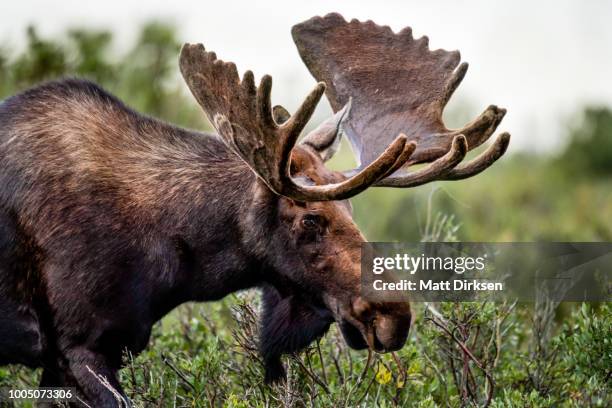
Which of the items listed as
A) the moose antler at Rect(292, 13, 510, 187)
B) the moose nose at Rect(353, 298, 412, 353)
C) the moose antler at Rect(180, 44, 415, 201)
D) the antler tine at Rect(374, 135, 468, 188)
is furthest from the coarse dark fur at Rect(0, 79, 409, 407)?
the moose antler at Rect(292, 13, 510, 187)

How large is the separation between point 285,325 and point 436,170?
3.23ft

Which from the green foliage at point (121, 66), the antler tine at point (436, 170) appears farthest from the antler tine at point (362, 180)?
the green foliage at point (121, 66)

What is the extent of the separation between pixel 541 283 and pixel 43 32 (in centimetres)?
810

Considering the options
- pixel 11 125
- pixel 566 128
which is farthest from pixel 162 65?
pixel 566 128

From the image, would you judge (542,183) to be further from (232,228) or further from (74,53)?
(232,228)

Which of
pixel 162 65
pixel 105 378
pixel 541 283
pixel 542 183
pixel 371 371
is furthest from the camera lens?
pixel 542 183

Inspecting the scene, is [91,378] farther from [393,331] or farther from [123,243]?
[393,331]

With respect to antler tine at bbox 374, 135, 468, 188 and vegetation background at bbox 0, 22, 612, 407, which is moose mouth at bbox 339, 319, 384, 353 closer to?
vegetation background at bbox 0, 22, 612, 407

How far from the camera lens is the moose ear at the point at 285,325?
5000 millimetres

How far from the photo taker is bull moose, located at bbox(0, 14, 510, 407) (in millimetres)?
4660

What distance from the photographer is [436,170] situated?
4.88 meters

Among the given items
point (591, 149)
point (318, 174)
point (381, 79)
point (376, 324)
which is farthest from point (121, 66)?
point (591, 149)

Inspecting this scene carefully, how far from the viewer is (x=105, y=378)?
4.70 m

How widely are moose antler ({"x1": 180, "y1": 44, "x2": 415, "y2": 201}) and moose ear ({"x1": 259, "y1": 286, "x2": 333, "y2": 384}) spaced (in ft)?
1.99
